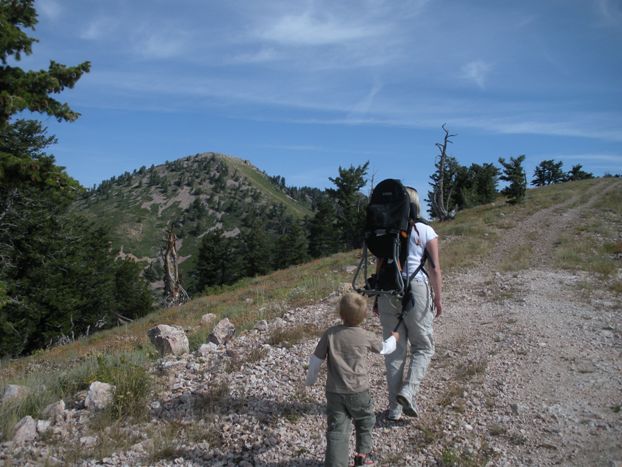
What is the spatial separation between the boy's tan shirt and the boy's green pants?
0.23 ft

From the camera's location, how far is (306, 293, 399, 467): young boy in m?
3.49

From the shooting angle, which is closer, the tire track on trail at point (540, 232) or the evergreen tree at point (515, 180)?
the tire track on trail at point (540, 232)

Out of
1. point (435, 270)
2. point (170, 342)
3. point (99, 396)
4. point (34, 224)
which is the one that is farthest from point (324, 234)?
point (435, 270)

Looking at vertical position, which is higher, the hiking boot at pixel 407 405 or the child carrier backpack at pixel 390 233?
the child carrier backpack at pixel 390 233

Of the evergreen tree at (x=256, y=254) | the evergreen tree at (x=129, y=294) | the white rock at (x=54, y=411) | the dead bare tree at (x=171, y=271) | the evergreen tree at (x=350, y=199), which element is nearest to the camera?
the white rock at (x=54, y=411)

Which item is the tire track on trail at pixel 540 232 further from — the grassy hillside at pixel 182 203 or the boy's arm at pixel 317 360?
the grassy hillside at pixel 182 203

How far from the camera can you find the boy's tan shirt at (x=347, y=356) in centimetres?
352

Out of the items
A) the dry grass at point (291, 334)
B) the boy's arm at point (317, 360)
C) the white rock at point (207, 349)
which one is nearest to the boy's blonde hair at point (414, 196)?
the boy's arm at point (317, 360)

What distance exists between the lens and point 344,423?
352 cm

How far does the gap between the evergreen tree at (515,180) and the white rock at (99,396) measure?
31752mm

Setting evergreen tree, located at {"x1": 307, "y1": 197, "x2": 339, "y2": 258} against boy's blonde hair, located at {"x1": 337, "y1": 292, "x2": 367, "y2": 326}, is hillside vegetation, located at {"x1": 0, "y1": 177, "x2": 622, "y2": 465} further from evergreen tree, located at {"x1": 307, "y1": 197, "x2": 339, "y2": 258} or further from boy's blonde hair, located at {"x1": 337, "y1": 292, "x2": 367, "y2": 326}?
evergreen tree, located at {"x1": 307, "y1": 197, "x2": 339, "y2": 258}

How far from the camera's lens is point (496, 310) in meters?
8.27

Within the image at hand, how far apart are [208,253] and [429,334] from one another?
57445 mm

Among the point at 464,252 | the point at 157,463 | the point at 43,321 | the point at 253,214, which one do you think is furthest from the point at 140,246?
the point at 157,463
